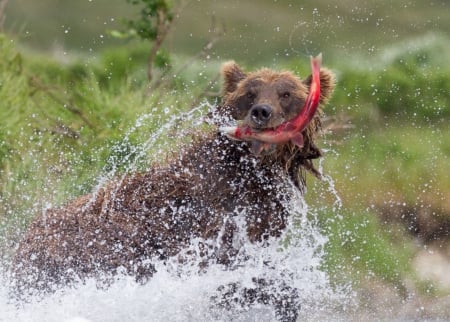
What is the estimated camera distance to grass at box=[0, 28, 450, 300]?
785 centimetres

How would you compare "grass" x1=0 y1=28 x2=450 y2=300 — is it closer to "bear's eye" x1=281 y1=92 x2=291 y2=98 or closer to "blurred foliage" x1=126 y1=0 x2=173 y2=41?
"blurred foliage" x1=126 y1=0 x2=173 y2=41

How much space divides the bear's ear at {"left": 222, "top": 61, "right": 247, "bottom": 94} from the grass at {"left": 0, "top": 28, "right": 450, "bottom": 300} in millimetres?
745

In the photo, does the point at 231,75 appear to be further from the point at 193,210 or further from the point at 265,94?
the point at 193,210

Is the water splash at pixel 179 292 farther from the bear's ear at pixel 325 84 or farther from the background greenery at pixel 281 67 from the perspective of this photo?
the background greenery at pixel 281 67

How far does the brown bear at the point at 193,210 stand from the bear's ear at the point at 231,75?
0.03 m

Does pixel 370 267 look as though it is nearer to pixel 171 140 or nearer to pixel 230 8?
pixel 171 140

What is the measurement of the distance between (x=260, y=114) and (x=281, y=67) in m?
3.84

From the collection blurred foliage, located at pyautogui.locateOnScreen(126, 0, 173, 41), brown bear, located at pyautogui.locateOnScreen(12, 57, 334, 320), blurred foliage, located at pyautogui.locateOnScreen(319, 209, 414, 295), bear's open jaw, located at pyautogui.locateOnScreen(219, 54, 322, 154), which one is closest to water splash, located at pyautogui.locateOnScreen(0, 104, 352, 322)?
brown bear, located at pyautogui.locateOnScreen(12, 57, 334, 320)

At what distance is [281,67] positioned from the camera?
920 cm

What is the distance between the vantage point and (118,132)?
809 centimetres

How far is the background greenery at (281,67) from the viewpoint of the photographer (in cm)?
804

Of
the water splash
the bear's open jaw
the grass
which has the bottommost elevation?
the grass

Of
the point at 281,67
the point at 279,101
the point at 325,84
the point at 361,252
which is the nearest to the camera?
the point at 279,101

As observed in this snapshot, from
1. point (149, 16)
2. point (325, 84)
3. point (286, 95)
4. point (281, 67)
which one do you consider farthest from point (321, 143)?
point (286, 95)
